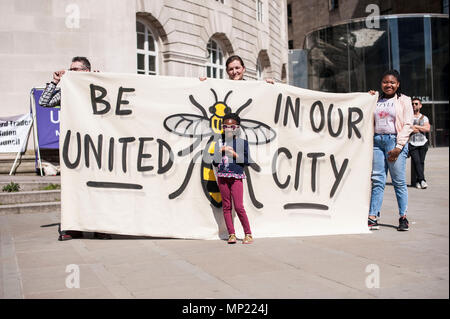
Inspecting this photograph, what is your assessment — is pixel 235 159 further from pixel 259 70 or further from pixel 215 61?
pixel 259 70

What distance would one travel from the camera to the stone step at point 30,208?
833cm

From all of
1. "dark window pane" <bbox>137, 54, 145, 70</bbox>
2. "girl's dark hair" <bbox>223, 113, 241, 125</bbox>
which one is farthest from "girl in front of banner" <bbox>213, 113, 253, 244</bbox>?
"dark window pane" <bbox>137, 54, 145, 70</bbox>

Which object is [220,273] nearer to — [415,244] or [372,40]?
[415,244]

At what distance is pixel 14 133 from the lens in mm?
12984

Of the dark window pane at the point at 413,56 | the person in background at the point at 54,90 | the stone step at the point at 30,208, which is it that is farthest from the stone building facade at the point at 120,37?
the dark window pane at the point at 413,56

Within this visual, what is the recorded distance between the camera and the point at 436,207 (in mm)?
8281

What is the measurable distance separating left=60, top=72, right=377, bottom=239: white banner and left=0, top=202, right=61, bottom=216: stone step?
299 cm

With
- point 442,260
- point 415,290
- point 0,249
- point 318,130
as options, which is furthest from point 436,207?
point 0,249

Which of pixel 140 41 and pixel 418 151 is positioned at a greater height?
pixel 140 41

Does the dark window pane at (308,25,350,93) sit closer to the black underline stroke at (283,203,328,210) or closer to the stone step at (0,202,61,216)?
the stone step at (0,202,61,216)

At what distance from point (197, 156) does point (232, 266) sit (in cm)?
187

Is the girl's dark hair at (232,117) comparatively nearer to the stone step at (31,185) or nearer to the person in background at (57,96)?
the person in background at (57,96)

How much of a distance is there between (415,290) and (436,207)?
5055 millimetres

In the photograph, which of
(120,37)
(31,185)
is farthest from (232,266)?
(120,37)
